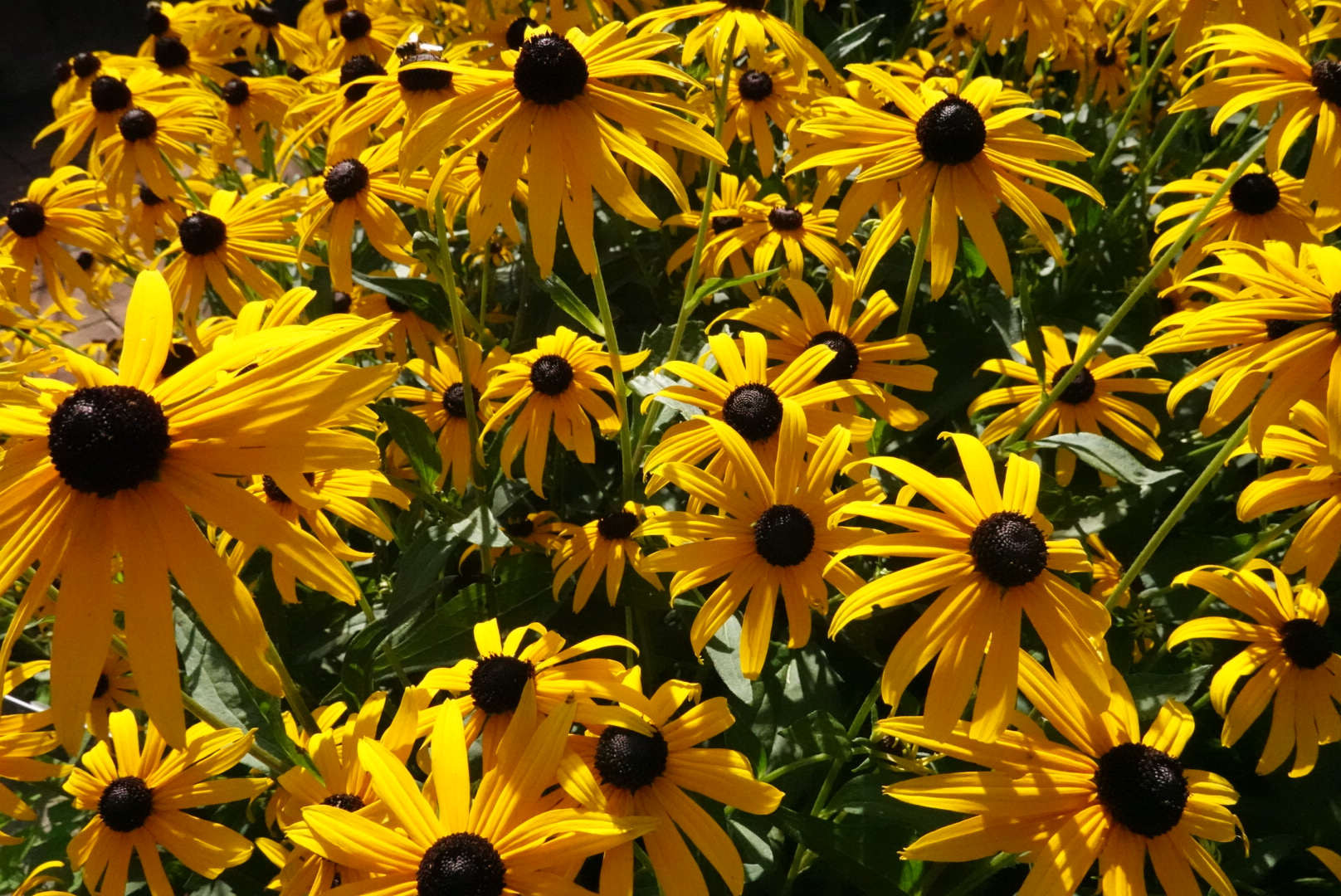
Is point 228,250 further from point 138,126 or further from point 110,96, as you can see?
point 110,96

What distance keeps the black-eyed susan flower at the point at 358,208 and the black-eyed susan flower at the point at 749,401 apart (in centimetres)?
69

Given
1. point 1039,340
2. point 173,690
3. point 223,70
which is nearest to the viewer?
point 173,690

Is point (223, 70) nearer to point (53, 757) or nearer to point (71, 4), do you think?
point (53, 757)

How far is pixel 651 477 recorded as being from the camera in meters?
1.58

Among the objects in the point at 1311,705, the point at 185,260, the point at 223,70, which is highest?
the point at 223,70

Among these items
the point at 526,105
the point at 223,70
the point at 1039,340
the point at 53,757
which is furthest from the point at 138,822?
the point at 223,70

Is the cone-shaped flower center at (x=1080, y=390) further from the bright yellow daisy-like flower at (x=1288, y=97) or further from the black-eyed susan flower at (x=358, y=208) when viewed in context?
the black-eyed susan flower at (x=358, y=208)

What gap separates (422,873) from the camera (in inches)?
37.2

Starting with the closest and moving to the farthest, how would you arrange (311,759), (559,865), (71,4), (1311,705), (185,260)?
(559,865)
(311,759)
(1311,705)
(185,260)
(71,4)

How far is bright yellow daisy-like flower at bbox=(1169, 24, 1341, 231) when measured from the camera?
4.42 feet

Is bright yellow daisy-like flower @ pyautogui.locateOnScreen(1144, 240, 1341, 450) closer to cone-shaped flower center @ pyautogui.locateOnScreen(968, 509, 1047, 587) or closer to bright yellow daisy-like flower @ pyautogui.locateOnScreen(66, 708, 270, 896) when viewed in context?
cone-shaped flower center @ pyautogui.locateOnScreen(968, 509, 1047, 587)

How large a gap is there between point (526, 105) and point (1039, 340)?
0.97 meters

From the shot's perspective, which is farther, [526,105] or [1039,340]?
[1039,340]

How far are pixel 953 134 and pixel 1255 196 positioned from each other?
804 millimetres
